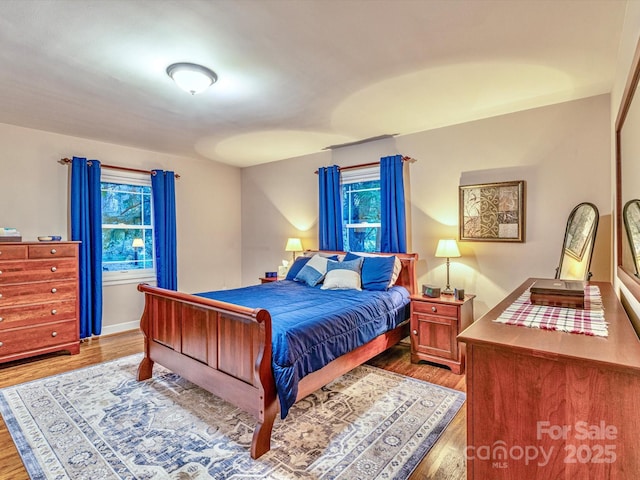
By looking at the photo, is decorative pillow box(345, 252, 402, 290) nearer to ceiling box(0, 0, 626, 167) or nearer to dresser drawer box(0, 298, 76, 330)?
ceiling box(0, 0, 626, 167)

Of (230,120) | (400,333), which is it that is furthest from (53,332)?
(400,333)

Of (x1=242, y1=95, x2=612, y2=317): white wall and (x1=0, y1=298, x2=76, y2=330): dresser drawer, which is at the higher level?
(x1=242, y1=95, x2=612, y2=317): white wall

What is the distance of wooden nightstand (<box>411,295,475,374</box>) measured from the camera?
10.2 feet

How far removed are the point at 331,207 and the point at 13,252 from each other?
3463 mm

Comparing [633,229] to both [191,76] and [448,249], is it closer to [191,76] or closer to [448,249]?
[448,249]

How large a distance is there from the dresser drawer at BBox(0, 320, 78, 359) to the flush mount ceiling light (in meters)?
2.90

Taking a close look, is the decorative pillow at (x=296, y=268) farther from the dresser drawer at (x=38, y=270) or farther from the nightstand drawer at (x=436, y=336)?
the dresser drawer at (x=38, y=270)

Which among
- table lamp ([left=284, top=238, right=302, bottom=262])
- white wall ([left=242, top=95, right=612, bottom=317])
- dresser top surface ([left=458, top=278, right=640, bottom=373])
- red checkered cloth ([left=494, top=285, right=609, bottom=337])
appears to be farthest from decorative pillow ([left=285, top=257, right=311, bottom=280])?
dresser top surface ([left=458, top=278, right=640, bottom=373])

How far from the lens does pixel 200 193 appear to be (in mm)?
5406

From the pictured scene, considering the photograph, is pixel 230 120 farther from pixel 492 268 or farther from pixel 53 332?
pixel 492 268

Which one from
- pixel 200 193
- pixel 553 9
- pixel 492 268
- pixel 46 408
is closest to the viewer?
→ pixel 553 9

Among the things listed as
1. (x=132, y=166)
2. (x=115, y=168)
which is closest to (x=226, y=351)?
(x=115, y=168)

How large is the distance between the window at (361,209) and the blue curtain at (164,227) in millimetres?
2501

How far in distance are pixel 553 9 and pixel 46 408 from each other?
4.16m
